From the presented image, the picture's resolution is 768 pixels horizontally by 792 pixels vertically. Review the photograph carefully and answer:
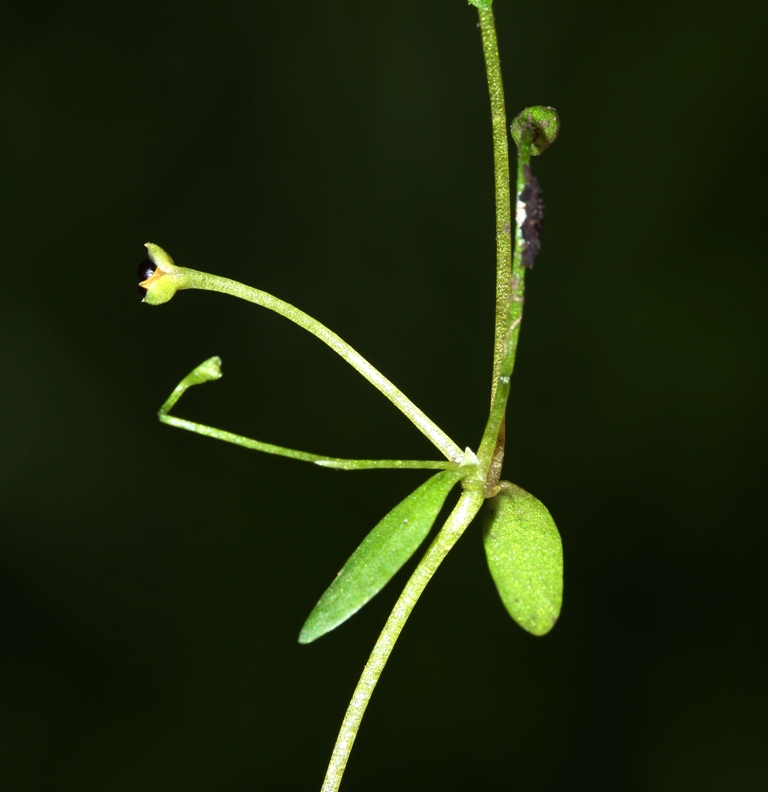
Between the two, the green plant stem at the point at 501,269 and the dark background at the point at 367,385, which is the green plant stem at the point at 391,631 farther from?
the dark background at the point at 367,385

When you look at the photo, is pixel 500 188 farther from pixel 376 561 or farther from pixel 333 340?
pixel 376 561

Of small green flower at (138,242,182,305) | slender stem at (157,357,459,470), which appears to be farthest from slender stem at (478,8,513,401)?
small green flower at (138,242,182,305)

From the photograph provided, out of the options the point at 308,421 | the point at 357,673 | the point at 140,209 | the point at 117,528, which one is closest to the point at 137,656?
the point at 117,528

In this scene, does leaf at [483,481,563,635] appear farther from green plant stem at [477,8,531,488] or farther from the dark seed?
the dark seed

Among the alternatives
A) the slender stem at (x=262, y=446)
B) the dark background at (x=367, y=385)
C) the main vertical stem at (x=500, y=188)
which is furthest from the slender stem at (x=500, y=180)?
the dark background at (x=367, y=385)

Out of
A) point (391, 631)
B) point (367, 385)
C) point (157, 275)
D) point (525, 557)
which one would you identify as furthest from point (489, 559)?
point (367, 385)

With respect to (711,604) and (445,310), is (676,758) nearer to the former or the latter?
(711,604)
